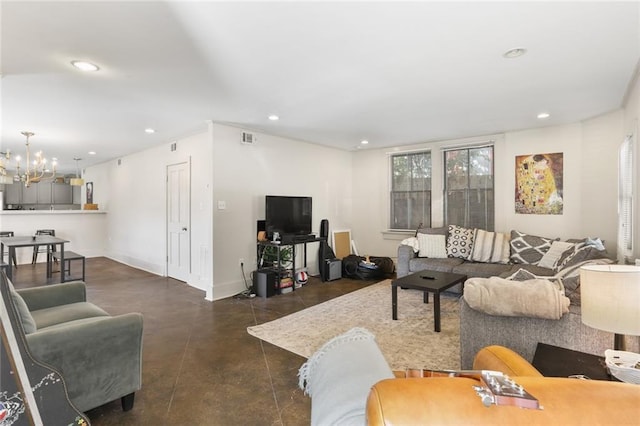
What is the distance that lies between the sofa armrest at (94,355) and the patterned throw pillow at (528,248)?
4554 mm

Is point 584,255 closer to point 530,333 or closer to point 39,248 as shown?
point 530,333

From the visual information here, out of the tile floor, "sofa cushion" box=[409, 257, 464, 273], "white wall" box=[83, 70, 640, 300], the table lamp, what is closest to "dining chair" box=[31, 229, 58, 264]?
"white wall" box=[83, 70, 640, 300]

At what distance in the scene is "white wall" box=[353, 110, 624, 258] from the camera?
4.02 m

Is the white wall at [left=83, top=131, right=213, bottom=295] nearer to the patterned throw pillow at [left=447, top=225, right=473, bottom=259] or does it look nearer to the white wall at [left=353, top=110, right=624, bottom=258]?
the patterned throw pillow at [left=447, top=225, right=473, bottom=259]

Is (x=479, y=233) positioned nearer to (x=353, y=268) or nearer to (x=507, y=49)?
(x=353, y=268)

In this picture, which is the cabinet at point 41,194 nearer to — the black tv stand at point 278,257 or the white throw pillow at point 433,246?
the black tv stand at point 278,257

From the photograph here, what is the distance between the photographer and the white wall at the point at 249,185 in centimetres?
442

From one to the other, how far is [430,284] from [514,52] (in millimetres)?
2220

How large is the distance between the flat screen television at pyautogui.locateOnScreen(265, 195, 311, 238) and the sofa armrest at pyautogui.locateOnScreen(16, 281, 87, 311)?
8.08 ft

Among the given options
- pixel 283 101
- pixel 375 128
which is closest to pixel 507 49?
pixel 283 101

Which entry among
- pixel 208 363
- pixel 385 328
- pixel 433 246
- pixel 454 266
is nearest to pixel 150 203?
pixel 208 363

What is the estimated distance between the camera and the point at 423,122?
4379 millimetres

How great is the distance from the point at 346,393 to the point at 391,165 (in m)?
5.77

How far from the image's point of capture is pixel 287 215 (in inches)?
197
